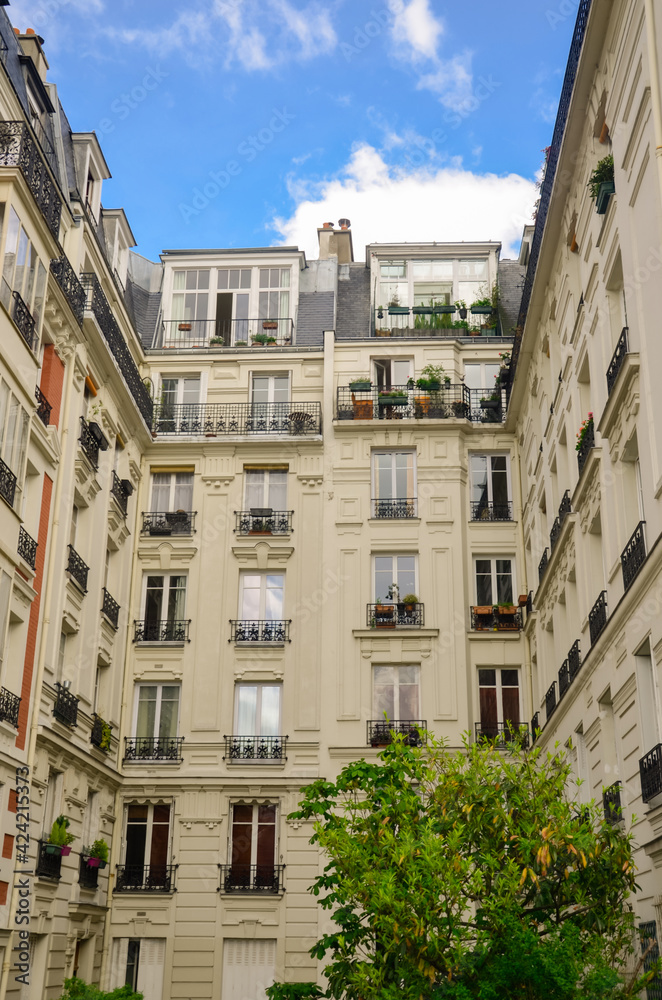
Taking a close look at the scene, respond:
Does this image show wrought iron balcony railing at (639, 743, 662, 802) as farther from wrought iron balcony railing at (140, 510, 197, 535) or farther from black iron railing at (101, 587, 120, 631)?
wrought iron balcony railing at (140, 510, 197, 535)

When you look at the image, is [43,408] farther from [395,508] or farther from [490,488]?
[490,488]

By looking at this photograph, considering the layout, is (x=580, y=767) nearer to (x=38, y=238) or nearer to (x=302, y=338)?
(x=38, y=238)

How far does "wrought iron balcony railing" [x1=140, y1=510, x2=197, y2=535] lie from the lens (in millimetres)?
30453

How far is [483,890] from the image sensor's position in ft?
41.0

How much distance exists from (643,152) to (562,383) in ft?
26.1

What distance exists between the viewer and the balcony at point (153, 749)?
28.0 meters

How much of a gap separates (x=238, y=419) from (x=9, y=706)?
14.4 meters

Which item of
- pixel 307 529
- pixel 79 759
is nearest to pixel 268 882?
pixel 79 759

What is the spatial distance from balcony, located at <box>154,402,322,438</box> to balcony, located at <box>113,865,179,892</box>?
467 inches

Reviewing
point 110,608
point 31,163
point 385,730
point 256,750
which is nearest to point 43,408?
point 31,163

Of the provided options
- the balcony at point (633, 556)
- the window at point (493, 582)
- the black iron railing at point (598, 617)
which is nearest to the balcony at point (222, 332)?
the window at point (493, 582)

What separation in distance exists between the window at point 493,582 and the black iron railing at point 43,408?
12933mm

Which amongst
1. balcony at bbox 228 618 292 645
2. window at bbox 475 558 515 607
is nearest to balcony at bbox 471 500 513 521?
window at bbox 475 558 515 607

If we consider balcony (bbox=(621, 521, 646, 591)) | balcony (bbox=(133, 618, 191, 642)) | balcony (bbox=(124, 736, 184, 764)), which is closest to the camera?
balcony (bbox=(621, 521, 646, 591))
